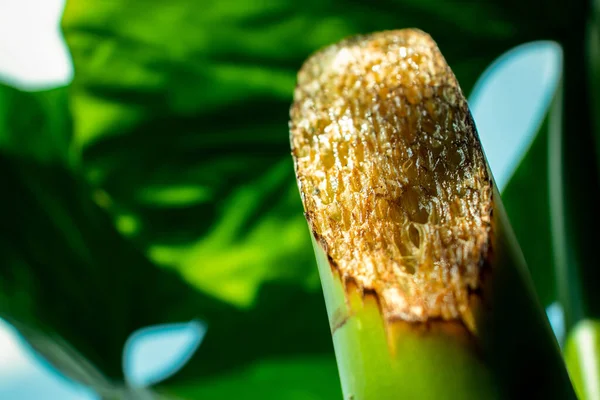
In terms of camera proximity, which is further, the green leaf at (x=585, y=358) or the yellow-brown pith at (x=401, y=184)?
the green leaf at (x=585, y=358)

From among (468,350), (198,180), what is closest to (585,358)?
(468,350)

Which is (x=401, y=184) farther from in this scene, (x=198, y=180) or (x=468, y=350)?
(x=198, y=180)

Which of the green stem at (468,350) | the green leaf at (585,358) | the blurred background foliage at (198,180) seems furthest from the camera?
the blurred background foliage at (198,180)

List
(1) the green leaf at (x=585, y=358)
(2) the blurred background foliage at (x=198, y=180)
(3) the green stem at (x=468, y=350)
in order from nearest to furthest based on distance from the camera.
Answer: (3) the green stem at (x=468, y=350) < (1) the green leaf at (x=585, y=358) < (2) the blurred background foliage at (x=198, y=180)

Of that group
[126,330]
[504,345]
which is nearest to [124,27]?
[126,330]

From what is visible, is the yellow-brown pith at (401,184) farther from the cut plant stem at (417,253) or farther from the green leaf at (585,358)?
the green leaf at (585,358)

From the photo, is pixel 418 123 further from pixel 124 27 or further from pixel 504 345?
pixel 124 27

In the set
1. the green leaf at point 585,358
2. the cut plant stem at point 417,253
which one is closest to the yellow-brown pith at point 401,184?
the cut plant stem at point 417,253

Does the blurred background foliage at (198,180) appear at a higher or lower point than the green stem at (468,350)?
higher
